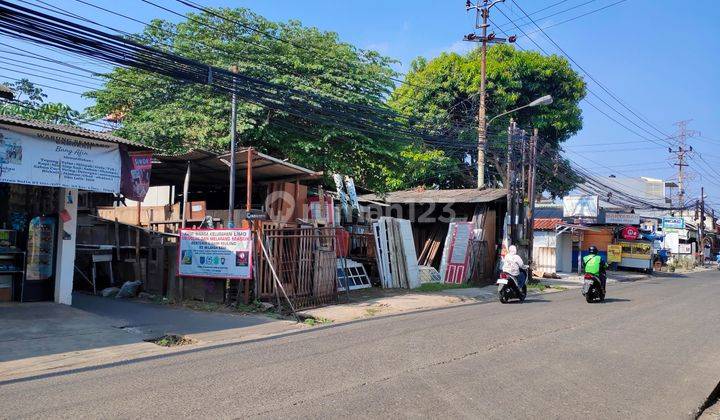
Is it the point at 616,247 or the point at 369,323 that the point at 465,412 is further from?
the point at 616,247

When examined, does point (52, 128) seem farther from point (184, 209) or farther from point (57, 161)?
point (184, 209)

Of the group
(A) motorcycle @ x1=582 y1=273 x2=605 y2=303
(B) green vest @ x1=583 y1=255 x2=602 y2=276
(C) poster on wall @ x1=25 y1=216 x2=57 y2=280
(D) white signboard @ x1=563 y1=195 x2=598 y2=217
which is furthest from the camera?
(D) white signboard @ x1=563 y1=195 x2=598 y2=217

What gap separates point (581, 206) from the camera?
30.4 meters

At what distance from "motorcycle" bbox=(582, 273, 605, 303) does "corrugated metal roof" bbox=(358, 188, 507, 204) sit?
7.08 m

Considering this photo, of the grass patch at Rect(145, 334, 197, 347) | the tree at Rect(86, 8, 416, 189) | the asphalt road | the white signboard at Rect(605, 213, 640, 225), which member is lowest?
the grass patch at Rect(145, 334, 197, 347)

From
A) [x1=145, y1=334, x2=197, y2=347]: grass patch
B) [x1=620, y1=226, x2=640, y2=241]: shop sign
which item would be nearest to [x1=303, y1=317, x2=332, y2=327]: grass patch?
[x1=145, y1=334, x2=197, y2=347]: grass patch

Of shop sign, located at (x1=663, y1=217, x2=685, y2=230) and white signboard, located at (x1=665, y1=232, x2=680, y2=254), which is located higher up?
shop sign, located at (x1=663, y1=217, x2=685, y2=230)

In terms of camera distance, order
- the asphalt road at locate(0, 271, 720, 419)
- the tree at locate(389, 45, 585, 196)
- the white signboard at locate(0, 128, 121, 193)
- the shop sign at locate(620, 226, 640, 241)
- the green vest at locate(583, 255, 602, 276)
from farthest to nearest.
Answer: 1. the shop sign at locate(620, 226, 640, 241)
2. the tree at locate(389, 45, 585, 196)
3. the green vest at locate(583, 255, 602, 276)
4. the white signboard at locate(0, 128, 121, 193)
5. the asphalt road at locate(0, 271, 720, 419)

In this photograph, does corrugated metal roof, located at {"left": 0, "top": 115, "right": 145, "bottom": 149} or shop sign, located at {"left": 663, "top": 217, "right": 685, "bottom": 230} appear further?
shop sign, located at {"left": 663, "top": 217, "right": 685, "bottom": 230}

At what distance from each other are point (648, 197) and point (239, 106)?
53761 mm

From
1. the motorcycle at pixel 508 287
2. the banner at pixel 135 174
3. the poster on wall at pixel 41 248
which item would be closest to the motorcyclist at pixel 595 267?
the motorcycle at pixel 508 287

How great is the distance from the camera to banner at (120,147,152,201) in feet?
38.7

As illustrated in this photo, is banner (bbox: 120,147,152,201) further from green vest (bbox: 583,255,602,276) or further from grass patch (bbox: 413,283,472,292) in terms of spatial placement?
green vest (bbox: 583,255,602,276)

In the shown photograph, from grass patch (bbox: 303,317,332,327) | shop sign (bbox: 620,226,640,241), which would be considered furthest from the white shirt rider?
shop sign (bbox: 620,226,640,241)
